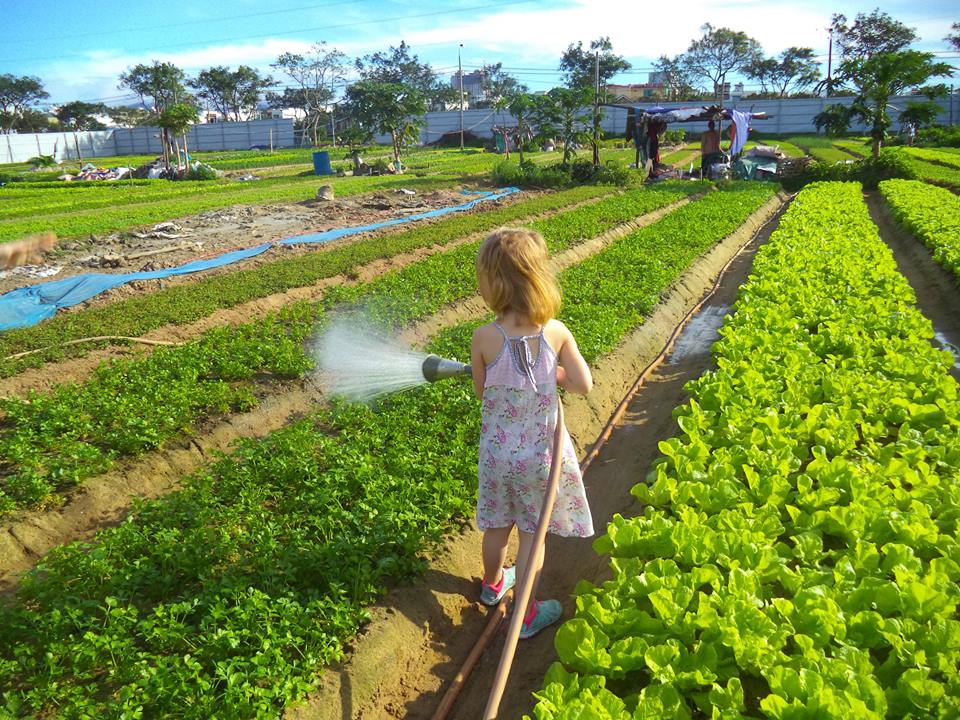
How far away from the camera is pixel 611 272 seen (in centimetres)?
Result: 1100

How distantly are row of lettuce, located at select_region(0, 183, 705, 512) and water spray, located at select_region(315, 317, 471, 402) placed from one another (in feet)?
0.92

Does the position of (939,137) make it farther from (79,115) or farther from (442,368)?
(79,115)

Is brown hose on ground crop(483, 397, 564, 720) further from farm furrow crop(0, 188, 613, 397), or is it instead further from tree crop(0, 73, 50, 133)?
tree crop(0, 73, 50, 133)

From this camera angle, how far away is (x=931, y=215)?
14.6 metres

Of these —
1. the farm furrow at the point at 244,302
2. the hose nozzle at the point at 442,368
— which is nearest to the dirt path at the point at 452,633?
the hose nozzle at the point at 442,368

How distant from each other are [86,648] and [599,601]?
2.40m

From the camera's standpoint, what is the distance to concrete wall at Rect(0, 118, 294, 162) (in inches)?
2188

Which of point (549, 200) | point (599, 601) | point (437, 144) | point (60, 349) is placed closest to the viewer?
point (599, 601)

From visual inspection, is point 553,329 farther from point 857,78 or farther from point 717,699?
point 857,78

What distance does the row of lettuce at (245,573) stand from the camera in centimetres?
307

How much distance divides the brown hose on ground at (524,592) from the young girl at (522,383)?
0.16 m

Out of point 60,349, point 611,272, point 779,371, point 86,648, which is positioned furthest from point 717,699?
point 611,272

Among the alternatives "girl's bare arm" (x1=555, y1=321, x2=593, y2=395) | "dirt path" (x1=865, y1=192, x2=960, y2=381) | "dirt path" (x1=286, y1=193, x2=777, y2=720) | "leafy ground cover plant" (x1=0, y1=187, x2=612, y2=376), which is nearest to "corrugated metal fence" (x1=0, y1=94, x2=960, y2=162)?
"dirt path" (x1=865, y1=192, x2=960, y2=381)

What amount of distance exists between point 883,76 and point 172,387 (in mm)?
30377
